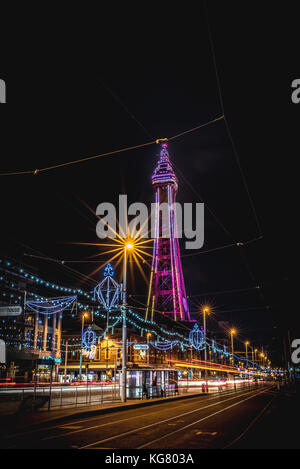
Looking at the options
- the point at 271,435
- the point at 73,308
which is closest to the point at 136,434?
the point at 271,435

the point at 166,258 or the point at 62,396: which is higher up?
the point at 166,258

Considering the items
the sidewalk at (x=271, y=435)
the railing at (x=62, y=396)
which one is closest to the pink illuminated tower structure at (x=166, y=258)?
the railing at (x=62, y=396)

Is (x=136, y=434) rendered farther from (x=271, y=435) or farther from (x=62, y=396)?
(x=62, y=396)

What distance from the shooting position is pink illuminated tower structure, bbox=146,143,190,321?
99688 mm

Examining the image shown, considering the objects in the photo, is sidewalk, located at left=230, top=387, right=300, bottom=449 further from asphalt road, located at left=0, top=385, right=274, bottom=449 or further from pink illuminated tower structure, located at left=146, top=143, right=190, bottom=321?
pink illuminated tower structure, located at left=146, top=143, right=190, bottom=321

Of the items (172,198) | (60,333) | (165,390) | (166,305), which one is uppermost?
(172,198)

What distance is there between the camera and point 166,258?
105188 millimetres

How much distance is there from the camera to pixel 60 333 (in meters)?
A: 72.0

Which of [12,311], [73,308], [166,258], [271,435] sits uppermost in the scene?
[166,258]

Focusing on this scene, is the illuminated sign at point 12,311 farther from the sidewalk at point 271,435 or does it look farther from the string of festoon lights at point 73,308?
the string of festoon lights at point 73,308
